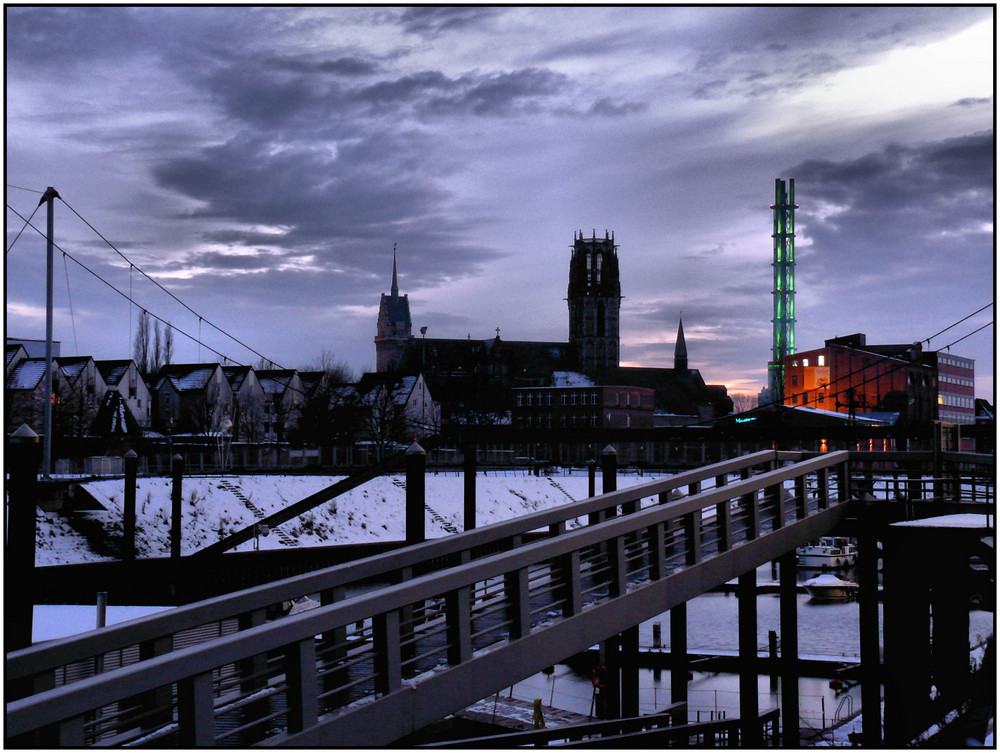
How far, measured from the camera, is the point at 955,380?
10531 centimetres

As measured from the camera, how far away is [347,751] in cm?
598

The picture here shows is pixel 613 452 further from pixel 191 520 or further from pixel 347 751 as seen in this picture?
pixel 191 520

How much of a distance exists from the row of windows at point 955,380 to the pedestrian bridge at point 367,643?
9903 cm

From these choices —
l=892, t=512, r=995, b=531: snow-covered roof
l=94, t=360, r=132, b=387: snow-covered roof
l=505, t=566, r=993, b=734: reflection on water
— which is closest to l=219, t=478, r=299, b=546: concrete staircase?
l=505, t=566, r=993, b=734: reflection on water

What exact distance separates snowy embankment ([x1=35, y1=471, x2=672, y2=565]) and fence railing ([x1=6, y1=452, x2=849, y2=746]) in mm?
23074

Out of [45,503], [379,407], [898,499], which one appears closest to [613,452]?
[898,499]

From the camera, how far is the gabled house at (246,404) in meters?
73.0

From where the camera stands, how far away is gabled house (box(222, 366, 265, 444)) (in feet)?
240

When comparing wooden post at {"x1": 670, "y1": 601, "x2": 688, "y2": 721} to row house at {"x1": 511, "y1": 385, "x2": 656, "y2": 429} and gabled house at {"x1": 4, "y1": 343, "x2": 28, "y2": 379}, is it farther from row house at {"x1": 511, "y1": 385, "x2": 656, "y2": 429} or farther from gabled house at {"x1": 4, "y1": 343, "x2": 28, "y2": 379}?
row house at {"x1": 511, "y1": 385, "x2": 656, "y2": 429}

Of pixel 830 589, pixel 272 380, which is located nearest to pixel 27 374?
pixel 272 380

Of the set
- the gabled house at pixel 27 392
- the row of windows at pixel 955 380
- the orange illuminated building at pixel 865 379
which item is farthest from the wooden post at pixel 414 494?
the row of windows at pixel 955 380

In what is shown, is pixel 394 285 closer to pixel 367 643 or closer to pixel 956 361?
pixel 956 361

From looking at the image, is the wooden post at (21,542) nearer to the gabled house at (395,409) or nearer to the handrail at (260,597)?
the handrail at (260,597)

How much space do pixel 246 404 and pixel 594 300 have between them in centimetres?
8089
